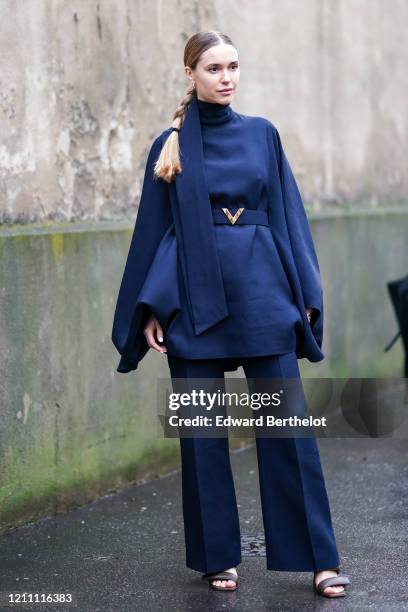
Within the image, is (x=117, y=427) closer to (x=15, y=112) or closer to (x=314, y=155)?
(x=15, y=112)

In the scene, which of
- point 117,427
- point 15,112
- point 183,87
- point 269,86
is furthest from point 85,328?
point 269,86

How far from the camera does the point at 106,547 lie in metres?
4.90

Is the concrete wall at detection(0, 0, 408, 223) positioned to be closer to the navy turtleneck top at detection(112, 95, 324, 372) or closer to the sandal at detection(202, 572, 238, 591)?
the navy turtleneck top at detection(112, 95, 324, 372)

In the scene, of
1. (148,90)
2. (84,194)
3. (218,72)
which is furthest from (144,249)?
(148,90)

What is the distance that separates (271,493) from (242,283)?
68cm

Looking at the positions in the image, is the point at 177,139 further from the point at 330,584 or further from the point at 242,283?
the point at 330,584

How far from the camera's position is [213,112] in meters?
4.18

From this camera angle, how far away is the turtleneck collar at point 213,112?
4.17m

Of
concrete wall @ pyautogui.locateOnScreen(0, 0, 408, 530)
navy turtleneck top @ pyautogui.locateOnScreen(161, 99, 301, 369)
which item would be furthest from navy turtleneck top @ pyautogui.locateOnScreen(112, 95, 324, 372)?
concrete wall @ pyautogui.locateOnScreen(0, 0, 408, 530)

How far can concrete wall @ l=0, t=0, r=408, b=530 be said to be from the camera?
5117 millimetres

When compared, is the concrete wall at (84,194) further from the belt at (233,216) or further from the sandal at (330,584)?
the sandal at (330,584)

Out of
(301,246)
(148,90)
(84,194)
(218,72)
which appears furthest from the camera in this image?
(148,90)

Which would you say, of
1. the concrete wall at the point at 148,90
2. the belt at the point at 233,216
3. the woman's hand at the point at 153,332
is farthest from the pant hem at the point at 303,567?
the concrete wall at the point at 148,90

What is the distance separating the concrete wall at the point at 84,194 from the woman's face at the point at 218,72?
1188mm
